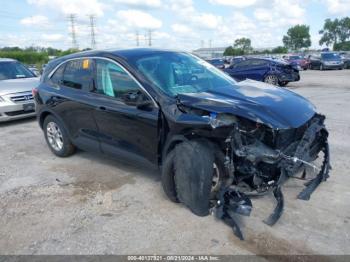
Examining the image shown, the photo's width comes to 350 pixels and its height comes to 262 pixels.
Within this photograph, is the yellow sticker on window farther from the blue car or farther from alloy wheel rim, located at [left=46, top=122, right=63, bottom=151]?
the blue car

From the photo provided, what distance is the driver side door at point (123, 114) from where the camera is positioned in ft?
13.7

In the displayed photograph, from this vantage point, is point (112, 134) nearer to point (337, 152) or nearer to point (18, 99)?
point (337, 152)

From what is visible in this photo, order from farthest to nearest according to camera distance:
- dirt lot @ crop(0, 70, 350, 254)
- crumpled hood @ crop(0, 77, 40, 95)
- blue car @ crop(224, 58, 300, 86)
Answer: blue car @ crop(224, 58, 300, 86) < crumpled hood @ crop(0, 77, 40, 95) < dirt lot @ crop(0, 70, 350, 254)

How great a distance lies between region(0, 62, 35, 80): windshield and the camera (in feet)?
32.2

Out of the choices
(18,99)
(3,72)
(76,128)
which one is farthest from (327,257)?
(3,72)

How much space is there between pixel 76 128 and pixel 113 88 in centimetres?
113

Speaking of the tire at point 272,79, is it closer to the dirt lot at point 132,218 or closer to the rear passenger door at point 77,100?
the dirt lot at point 132,218

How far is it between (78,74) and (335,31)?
410ft

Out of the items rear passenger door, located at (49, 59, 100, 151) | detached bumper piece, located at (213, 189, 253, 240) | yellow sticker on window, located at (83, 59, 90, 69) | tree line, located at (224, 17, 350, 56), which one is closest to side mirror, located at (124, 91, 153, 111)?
rear passenger door, located at (49, 59, 100, 151)

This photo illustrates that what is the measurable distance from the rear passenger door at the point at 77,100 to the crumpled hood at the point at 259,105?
166 centimetres

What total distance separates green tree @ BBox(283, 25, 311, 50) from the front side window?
11295 cm

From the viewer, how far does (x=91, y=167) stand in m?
5.47

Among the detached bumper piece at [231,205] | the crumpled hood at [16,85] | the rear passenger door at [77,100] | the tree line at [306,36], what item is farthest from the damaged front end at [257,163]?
the tree line at [306,36]

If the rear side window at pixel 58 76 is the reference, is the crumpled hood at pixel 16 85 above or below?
below
